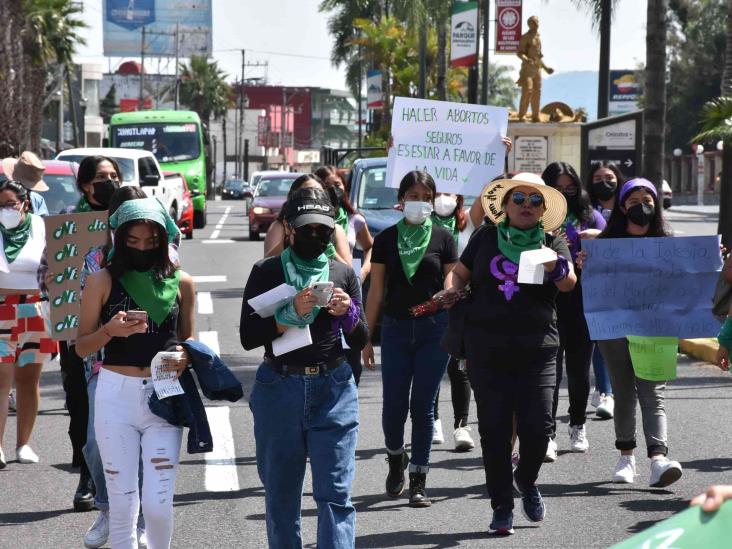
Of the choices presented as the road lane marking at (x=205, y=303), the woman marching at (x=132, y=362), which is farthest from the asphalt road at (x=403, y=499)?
the road lane marking at (x=205, y=303)

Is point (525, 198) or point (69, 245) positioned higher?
point (525, 198)

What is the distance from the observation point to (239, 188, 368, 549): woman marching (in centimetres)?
541

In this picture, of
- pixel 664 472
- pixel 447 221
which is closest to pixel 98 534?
pixel 664 472

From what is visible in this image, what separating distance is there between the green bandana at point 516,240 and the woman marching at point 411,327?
2.99 feet

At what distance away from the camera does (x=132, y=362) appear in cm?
560

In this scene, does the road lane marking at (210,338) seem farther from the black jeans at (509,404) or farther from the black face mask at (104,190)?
the black jeans at (509,404)

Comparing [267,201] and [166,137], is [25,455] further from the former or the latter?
[166,137]

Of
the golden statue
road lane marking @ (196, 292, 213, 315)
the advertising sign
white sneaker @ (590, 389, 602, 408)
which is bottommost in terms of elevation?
road lane marking @ (196, 292, 213, 315)

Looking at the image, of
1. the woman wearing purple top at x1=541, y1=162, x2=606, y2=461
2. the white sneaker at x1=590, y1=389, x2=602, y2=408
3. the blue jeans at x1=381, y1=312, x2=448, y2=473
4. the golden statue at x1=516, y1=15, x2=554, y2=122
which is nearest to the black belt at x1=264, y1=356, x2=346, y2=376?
the blue jeans at x1=381, y1=312, x2=448, y2=473

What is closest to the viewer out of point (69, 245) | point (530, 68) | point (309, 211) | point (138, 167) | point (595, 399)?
point (309, 211)

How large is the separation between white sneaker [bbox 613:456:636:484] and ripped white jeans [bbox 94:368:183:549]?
3410 mm

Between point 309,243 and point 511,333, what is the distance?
161 centimetres

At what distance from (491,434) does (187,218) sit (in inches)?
993

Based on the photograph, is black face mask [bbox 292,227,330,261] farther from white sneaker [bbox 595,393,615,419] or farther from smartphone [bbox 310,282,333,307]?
white sneaker [bbox 595,393,615,419]
